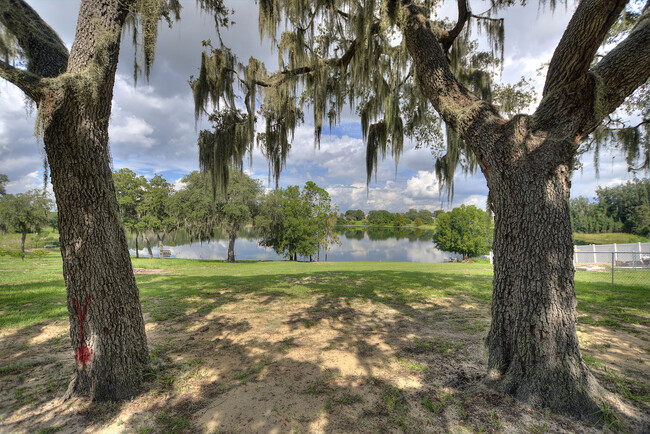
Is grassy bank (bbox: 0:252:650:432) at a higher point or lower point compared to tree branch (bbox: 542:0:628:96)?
lower

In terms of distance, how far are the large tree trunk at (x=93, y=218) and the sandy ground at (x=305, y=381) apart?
318 millimetres

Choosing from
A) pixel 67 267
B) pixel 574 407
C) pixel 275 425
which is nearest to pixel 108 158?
pixel 67 267

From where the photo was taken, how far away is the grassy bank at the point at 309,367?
2029 mm

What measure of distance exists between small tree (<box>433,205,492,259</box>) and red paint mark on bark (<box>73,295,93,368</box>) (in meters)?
39.8

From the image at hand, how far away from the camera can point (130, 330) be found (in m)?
2.52

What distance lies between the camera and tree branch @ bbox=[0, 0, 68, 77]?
224 cm

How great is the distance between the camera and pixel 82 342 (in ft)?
7.77

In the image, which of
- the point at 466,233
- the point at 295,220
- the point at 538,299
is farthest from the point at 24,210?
the point at 466,233

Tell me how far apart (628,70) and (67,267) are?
5.02 metres

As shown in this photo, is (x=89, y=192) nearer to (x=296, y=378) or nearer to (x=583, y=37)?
(x=296, y=378)

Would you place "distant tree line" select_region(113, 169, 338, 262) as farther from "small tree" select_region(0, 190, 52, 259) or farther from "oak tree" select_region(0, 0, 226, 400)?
"oak tree" select_region(0, 0, 226, 400)

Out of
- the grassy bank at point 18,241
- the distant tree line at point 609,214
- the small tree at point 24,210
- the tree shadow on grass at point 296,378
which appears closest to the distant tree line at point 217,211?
the small tree at point 24,210

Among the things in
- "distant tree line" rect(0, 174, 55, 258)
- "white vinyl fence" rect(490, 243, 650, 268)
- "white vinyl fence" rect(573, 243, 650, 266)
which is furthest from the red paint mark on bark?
"distant tree line" rect(0, 174, 55, 258)

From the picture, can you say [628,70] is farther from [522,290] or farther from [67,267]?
[67,267]
